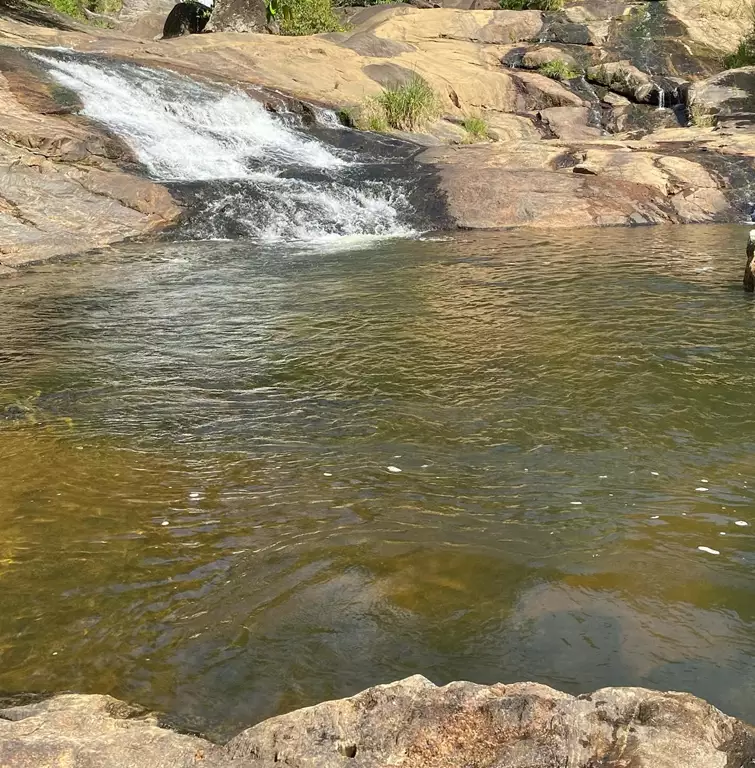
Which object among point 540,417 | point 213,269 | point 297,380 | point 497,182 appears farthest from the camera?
point 497,182

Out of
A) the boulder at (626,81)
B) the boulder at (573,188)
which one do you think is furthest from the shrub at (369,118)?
the boulder at (626,81)

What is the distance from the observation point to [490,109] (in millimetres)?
22156

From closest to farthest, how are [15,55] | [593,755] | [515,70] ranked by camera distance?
[593,755] < [15,55] < [515,70]

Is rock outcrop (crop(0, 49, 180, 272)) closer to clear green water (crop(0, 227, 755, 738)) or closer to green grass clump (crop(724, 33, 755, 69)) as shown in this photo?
clear green water (crop(0, 227, 755, 738))

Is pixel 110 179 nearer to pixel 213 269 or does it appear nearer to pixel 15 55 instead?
pixel 213 269

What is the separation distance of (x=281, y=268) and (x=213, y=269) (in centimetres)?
87

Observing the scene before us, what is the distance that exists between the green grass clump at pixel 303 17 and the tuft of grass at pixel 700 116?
455 inches

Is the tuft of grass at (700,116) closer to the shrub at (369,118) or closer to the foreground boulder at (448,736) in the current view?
the shrub at (369,118)

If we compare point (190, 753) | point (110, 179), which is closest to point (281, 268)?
point (110, 179)

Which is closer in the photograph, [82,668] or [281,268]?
[82,668]

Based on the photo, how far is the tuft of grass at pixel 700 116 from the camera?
2038 centimetres

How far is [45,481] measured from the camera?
4.36m

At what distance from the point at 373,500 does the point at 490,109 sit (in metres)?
20.1

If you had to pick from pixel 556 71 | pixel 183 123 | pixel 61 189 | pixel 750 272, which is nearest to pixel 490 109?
pixel 556 71
